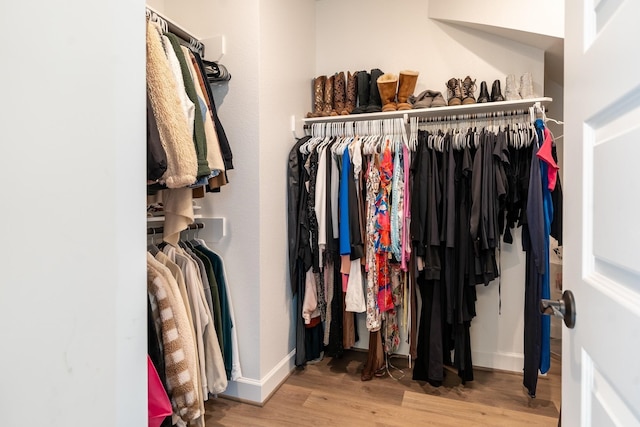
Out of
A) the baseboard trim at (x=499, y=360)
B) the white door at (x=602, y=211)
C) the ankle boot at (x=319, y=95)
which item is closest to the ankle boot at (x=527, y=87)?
the ankle boot at (x=319, y=95)

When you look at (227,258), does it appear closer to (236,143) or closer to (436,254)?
(236,143)

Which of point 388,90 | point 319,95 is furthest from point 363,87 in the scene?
point 319,95

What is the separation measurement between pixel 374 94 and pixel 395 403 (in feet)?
6.51

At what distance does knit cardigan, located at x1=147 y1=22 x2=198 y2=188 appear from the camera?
123cm

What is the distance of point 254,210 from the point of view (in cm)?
197

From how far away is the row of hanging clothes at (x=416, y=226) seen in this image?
1.91m

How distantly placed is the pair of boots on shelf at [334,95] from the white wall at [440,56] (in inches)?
9.2

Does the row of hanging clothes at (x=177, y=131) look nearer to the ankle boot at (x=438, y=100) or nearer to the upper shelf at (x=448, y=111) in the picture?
the upper shelf at (x=448, y=111)

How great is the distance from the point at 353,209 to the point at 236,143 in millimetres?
818

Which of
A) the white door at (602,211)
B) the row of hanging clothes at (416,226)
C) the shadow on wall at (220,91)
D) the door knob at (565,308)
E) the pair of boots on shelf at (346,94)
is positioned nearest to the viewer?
the white door at (602,211)

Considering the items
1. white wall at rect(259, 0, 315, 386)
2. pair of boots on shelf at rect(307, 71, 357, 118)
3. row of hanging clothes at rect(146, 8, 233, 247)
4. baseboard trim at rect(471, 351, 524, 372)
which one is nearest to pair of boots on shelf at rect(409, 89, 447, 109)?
pair of boots on shelf at rect(307, 71, 357, 118)

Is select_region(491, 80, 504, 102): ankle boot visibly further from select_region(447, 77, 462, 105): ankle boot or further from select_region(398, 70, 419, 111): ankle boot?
select_region(398, 70, 419, 111): ankle boot

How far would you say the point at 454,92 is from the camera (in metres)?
2.23
